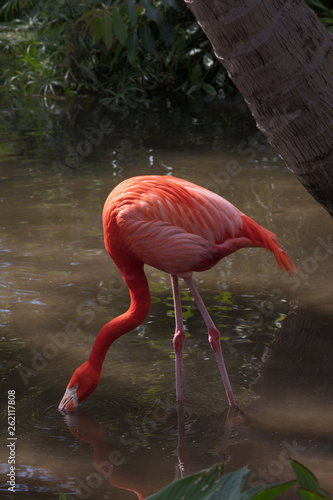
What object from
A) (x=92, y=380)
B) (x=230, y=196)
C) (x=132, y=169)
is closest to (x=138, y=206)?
(x=92, y=380)

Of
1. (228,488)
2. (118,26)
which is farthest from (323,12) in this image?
(228,488)

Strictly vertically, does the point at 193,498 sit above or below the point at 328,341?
above

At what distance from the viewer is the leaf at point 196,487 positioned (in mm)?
1036

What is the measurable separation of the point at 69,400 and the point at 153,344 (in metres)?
0.69

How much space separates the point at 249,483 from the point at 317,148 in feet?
3.78

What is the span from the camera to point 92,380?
2.85 m

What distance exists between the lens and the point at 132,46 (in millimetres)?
8977

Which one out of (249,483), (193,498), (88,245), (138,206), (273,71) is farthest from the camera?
(88,245)

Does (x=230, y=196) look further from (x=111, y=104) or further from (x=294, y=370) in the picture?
(x=111, y=104)

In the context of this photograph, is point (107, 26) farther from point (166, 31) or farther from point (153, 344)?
point (153, 344)

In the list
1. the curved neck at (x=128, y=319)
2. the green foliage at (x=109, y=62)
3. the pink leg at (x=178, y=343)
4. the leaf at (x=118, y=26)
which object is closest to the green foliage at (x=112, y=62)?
the green foliage at (x=109, y=62)

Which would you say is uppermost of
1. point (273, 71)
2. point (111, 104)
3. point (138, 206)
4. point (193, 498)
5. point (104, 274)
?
point (273, 71)

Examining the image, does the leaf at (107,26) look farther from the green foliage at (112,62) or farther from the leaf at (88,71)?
the leaf at (88,71)

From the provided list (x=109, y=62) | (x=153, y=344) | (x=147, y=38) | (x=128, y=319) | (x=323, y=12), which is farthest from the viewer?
(x=109, y=62)
